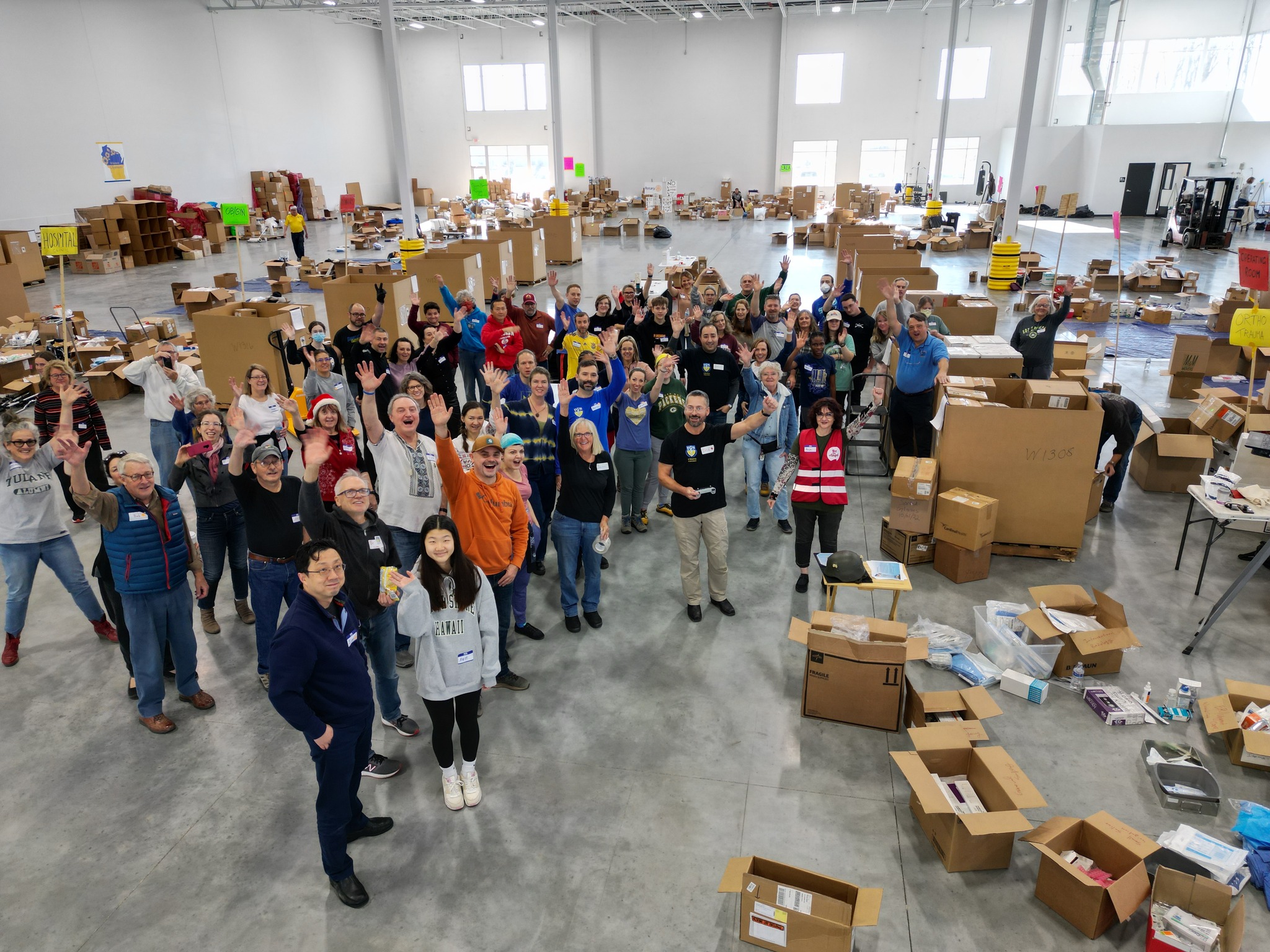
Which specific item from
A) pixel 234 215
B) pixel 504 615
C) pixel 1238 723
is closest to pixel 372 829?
pixel 504 615

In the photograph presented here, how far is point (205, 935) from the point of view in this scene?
3.41m

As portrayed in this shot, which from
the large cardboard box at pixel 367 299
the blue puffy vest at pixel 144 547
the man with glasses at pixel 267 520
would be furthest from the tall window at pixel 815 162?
the blue puffy vest at pixel 144 547

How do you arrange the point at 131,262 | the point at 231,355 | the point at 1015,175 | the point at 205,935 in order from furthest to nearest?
1. the point at 131,262
2. the point at 1015,175
3. the point at 231,355
4. the point at 205,935

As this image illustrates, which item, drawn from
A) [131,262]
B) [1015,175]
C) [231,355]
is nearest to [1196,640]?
[231,355]

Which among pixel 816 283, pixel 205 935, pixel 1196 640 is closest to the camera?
pixel 205 935

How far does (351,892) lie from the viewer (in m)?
3.53

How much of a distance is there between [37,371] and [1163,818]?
13.8 m

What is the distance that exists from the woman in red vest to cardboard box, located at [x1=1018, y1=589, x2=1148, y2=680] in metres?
1.43

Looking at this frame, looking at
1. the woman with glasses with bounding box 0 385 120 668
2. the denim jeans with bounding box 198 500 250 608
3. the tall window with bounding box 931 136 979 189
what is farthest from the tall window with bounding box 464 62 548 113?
the denim jeans with bounding box 198 500 250 608

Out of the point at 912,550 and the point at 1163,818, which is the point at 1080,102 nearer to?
the point at 912,550

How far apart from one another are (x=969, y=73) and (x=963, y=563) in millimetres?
31948

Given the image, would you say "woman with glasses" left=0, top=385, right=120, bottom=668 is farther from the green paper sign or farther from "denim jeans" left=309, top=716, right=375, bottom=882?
the green paper sign

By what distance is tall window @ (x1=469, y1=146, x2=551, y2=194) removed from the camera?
3662 centimetres

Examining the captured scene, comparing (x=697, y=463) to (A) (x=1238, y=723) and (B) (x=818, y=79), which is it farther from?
(B) (x=818, y=79)
